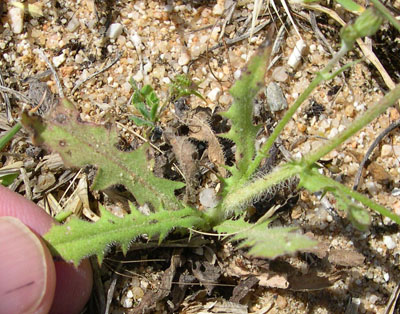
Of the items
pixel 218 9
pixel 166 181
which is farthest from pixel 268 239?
pixel 218 9

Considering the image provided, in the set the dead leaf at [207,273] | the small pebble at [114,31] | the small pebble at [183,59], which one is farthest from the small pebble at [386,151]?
the small pebble at [114,31]

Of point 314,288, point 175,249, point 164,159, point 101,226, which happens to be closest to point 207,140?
point 164,159

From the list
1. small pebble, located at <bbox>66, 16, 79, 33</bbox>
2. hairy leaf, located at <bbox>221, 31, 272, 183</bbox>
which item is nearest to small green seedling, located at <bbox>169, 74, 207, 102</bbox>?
hairy leaf, located at <bbox>221, 31, 272, 183</bbox>

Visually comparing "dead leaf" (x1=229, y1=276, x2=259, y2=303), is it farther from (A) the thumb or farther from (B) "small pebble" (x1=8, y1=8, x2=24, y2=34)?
(B) "small pebble" (x1=8, y1=8, x2=24, y2=34)

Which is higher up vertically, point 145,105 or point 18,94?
point 145,105

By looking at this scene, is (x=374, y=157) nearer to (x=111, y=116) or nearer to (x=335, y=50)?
(x=335, y=50)

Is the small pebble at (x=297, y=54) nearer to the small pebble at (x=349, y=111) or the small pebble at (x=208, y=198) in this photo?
the small pebble at (x=349, y=111)

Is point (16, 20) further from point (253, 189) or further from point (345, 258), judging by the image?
point (345, 258)

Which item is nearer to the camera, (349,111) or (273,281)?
(273,281)
